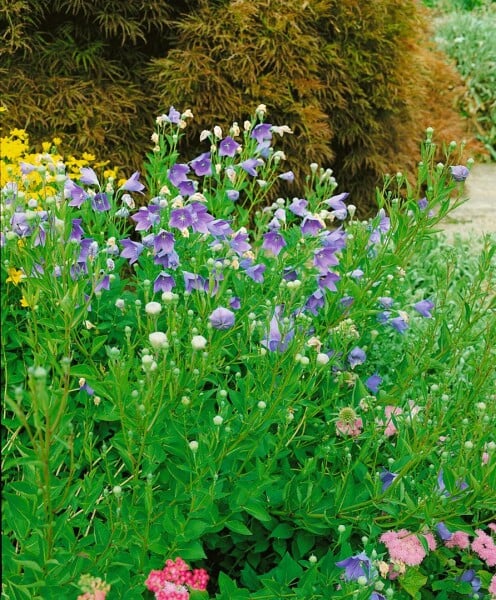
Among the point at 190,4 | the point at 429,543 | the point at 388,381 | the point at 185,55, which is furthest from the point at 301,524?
the point at 190,4

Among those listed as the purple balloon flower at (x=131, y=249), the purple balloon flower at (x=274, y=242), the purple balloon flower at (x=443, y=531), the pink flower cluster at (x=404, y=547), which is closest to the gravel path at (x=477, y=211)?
the purple balloon flower at (x=274, y=242)

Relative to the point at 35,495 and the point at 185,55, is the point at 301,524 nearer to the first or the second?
the point at 35,495

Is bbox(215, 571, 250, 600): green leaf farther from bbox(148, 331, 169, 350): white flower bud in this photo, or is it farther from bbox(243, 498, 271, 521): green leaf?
bbox(148, 331, 169, 350): white flower bud

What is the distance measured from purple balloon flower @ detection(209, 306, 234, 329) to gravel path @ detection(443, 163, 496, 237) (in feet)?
12.8

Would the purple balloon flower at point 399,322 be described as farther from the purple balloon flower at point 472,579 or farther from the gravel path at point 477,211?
the gravel path at point 477,211

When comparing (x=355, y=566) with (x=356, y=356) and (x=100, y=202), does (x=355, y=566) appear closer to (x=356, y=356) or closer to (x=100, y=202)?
(x=356, y=356)

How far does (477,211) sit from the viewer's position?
604cm

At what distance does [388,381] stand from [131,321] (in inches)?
40.3

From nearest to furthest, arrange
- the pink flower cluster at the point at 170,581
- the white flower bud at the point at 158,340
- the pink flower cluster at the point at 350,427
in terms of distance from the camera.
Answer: the white flower bud at the point at 158,340 → the pink flower cluster at the point at 170,581 → the pink flower cluster at the point at 350,427

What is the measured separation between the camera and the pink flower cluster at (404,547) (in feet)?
6.26

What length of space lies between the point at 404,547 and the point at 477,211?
14.9 feet

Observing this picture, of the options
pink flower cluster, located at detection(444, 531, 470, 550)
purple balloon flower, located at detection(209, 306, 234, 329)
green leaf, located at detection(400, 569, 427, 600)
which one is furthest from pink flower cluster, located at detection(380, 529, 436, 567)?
purple balloon flower, located at detection(209, 306, 234, 329)

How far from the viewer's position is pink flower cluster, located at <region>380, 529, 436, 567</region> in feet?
6.26

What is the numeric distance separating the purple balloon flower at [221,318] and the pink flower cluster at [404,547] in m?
0.72
